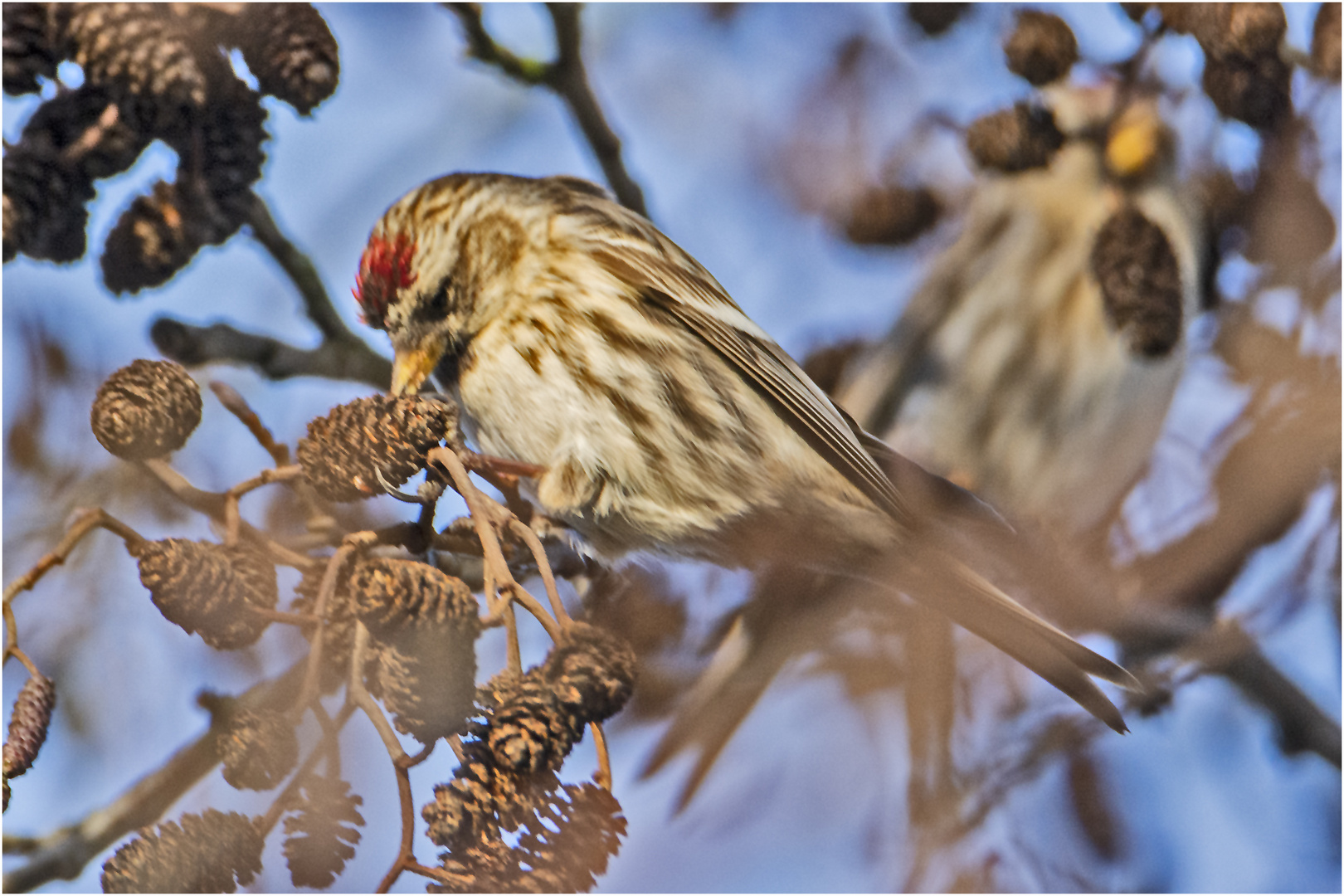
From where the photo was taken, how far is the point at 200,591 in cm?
98

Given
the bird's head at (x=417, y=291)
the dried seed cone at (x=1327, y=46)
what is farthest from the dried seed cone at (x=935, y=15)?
the bird's head at (x=417, y=291)

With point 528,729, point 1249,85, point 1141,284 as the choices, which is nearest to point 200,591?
point 528,729

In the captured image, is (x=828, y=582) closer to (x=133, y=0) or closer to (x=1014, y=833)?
(x=1014, y=833)

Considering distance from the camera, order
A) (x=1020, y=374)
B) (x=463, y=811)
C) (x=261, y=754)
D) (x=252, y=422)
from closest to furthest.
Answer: (x=463, y=811)
(x=261, y=754)
(x=252, y=422)
(x=1020, y=374)

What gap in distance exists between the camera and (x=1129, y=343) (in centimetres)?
149

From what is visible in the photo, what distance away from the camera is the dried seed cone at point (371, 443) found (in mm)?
1000

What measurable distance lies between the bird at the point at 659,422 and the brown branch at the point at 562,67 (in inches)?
7.3

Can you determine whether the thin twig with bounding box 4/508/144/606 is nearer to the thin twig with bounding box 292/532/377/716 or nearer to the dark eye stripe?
the thin twig with bounding box 292/532/377/716

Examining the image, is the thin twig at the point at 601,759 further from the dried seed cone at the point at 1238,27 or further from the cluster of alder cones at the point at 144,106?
the dried seed cone at the point at 1238,27

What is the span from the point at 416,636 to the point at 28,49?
3.00 feet

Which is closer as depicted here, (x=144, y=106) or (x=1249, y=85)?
(x=144, y=106)

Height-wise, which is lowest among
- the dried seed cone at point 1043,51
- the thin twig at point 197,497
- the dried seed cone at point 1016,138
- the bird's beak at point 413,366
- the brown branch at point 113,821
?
the brown branch at point 113,821

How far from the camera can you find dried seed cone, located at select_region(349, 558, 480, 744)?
36.8 inches

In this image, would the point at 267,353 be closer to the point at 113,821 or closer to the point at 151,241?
the point at 151,241
